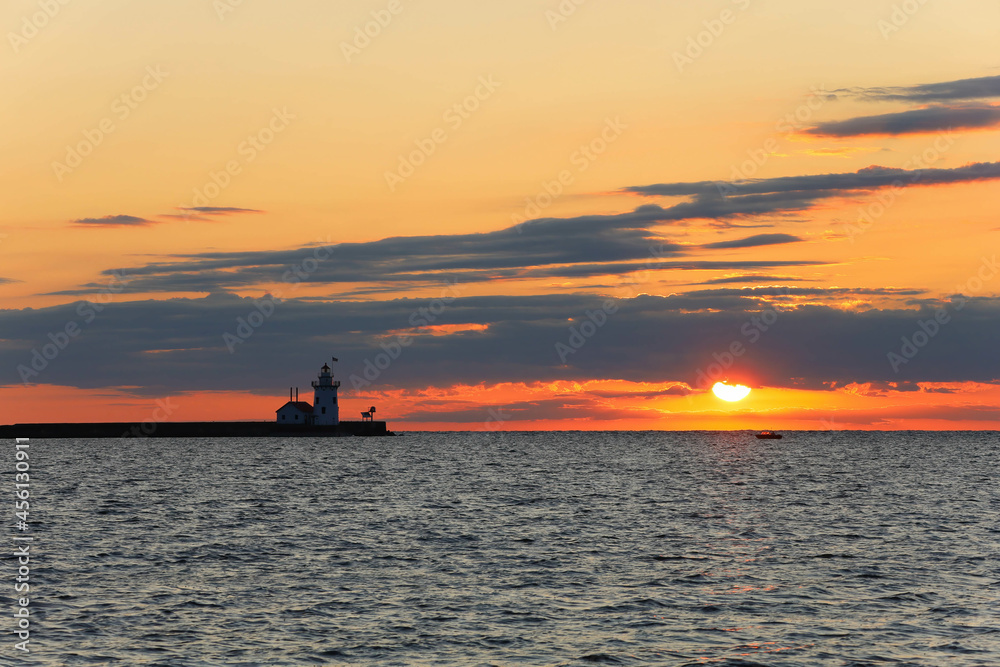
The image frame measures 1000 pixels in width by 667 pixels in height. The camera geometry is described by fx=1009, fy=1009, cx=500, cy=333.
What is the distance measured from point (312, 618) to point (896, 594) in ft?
60.2

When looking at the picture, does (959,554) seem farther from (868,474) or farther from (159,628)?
(868,474)

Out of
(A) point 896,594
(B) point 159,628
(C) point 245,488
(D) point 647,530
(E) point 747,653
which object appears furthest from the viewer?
(C) point 245,488

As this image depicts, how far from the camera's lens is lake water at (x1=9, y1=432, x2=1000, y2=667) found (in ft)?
84.1

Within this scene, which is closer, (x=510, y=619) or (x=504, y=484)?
(x=510, y=619)

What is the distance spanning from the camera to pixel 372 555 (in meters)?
40.9

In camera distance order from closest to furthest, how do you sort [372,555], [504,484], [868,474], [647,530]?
[372,555] → [647,530] → [504,484] → [868,474]

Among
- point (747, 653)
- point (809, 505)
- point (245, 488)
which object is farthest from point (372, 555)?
point (245, 488)

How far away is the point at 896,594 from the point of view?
32219mm

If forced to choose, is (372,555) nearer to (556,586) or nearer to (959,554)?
(556,586)

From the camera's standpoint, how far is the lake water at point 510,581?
25.6 m

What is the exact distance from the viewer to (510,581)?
34625 millimetres

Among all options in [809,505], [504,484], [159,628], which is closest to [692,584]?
[159,628]

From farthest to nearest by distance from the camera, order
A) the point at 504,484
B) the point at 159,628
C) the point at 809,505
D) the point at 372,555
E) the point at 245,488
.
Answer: the point at 504,484
the point at 245,488
the point at 809,505
the point at 372,555
the point at 159,628

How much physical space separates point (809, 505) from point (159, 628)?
156 ft
